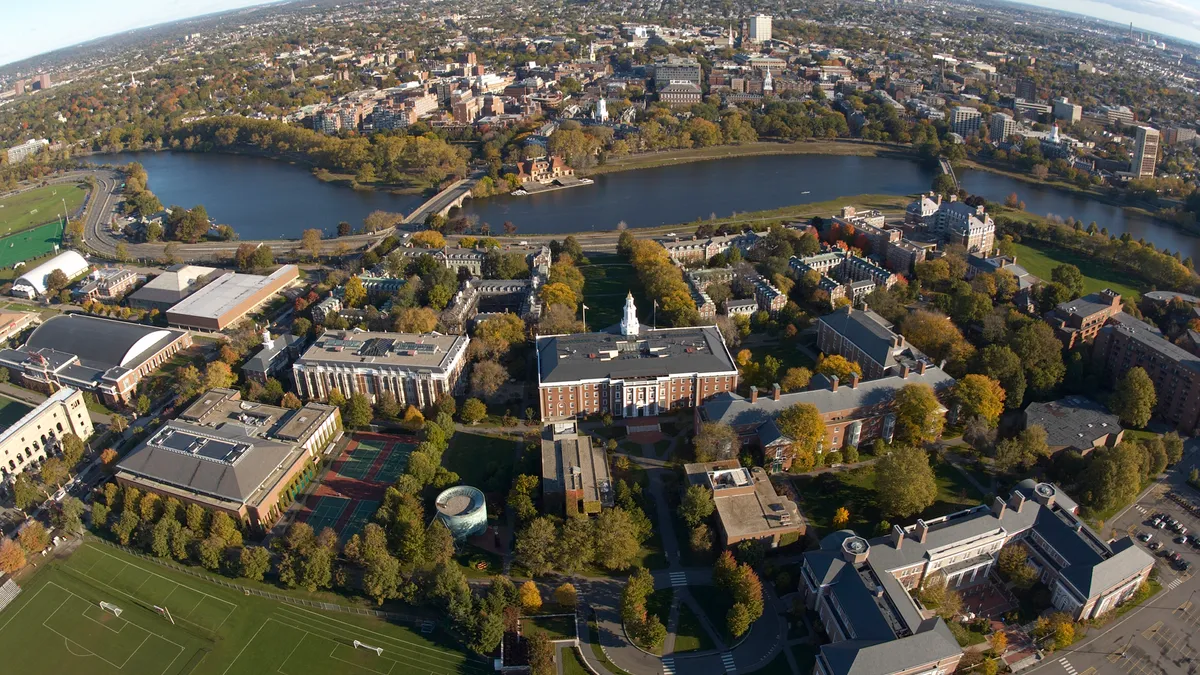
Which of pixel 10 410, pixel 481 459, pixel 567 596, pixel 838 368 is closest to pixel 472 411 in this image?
pixel 481 459

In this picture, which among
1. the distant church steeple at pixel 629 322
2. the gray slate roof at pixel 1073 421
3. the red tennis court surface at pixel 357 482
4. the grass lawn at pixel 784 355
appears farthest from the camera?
the grass lawn at pixel 784 355

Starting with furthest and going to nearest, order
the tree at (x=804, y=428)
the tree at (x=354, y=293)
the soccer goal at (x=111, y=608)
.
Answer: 1. the tree at (x=354, y=293)
2. the tree at (x=804, y=428)
3. the soccer goal at (x=111, y=608)

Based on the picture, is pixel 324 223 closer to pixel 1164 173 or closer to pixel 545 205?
pixel 545 205

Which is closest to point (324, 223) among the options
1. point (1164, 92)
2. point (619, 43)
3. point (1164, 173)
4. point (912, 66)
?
point (1164, 173)

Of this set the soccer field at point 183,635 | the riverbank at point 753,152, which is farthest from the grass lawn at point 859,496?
the riverbank at point 753,152

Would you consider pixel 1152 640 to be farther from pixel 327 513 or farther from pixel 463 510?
pixel 327 513

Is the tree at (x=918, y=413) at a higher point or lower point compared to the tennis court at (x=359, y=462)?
higher

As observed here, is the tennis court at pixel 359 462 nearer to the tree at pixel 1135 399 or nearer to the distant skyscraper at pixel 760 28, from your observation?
the tree at pixel 1135 399

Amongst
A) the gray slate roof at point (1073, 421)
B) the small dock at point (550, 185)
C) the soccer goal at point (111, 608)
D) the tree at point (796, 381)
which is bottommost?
the soccer goal at point (111, 608)

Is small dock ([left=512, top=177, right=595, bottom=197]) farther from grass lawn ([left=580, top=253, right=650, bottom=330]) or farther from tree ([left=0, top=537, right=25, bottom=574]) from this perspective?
tree ([left=0, top=537, right=25, bottom=574])
